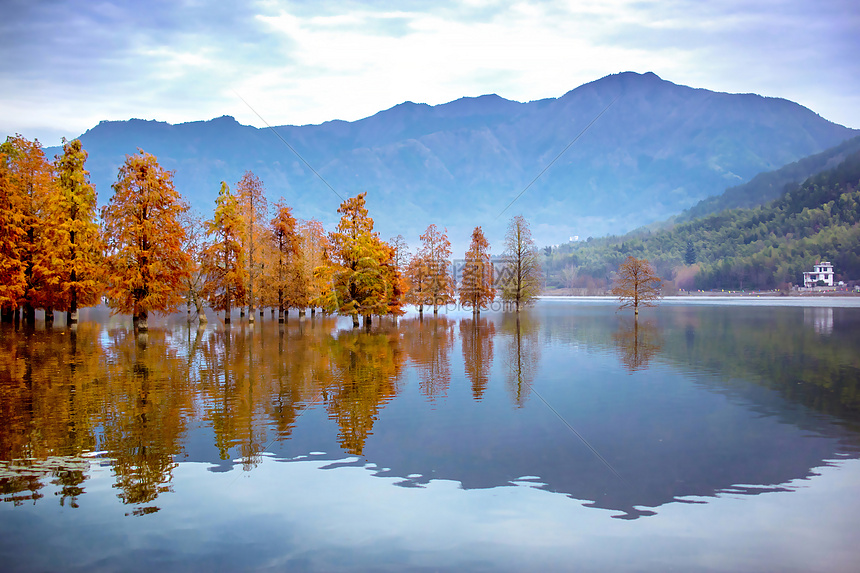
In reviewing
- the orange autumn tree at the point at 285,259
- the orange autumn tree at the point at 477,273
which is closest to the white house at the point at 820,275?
the orange autumn tree at the point at 477,273

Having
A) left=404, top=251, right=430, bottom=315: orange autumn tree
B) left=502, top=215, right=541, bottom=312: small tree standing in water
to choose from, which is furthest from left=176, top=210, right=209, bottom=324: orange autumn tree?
left=502, top=215, right=541, bottom=312: small tree standing in water

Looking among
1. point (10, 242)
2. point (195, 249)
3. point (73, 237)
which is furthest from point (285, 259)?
point (10, 242)

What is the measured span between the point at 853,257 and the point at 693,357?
18979cm

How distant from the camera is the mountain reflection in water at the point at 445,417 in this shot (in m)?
13.4

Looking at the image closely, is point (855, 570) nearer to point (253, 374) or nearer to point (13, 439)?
point (13, 439)

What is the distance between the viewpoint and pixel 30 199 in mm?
52469

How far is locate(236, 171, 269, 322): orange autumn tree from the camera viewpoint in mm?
61656

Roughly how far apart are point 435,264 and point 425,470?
75.2 metres

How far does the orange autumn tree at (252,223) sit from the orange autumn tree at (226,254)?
0.82m

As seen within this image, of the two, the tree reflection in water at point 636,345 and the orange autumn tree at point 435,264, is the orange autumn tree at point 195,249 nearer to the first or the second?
the orange autumn tree at point 435,264

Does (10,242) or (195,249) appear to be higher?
(195,249)

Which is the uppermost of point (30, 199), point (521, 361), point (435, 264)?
point (30, 199)

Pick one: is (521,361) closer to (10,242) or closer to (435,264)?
(10,242)

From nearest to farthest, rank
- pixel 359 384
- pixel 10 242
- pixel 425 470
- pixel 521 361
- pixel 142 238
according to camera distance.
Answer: pixel 425 470 < pixel 359 384 < pixel 521 361 < pixel 10 242 < pixel 142 238
